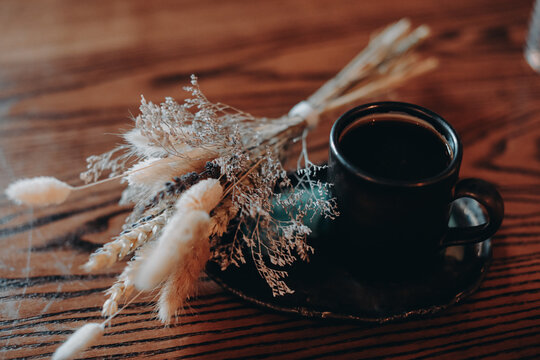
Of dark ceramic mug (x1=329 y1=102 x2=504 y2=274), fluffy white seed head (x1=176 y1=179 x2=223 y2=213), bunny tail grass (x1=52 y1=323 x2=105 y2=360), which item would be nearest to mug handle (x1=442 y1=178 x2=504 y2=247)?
dark ceramic mug (x1=329 y1=102 x2=504 y2=274)

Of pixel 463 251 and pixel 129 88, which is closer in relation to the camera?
pixel 463 251

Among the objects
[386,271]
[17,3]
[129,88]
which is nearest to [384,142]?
[386,271]

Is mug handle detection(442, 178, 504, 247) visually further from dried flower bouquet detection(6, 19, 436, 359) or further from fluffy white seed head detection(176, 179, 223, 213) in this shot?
fluffy white seed head detection(176, 179, 223, 213)

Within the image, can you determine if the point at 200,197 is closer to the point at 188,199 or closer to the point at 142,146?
the point at 188,199

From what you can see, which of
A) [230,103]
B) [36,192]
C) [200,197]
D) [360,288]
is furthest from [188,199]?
[230,103]

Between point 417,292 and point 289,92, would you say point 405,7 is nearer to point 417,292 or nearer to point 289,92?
point 289,92

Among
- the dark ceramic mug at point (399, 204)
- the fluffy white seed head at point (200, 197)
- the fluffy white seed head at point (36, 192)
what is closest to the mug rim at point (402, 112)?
the dark ceramic mug at point (399, 204)
